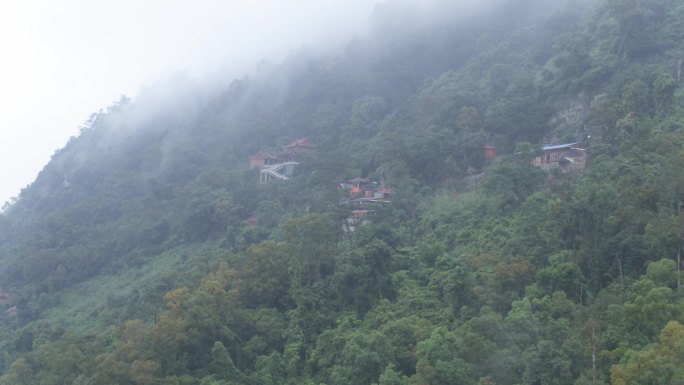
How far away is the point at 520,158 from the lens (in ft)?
87.3

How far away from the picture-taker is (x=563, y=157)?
87.6ft

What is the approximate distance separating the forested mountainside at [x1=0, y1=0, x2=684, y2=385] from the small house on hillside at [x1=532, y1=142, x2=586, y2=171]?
0.08 meters

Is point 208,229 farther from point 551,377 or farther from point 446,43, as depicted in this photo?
point 551,377

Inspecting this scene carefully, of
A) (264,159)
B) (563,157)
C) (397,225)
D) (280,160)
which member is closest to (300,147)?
(280,160)

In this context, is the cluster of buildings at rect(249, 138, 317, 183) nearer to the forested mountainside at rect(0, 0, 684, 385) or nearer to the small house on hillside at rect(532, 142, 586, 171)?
the forested mountainside at rect(0, 0, 684, 385)

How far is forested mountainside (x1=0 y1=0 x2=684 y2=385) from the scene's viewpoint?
18.5 meters

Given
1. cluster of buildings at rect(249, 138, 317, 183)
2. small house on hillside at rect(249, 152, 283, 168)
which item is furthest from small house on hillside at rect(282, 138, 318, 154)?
small house on hillside at rect(249, 152, 283, 168)

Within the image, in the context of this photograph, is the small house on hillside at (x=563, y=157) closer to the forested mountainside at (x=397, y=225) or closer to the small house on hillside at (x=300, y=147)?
the forested mountainside at (x=397, y=225)

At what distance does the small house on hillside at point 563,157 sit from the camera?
2622 cm

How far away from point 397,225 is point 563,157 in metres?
5.84

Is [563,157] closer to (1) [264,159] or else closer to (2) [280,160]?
(2) [280,160]

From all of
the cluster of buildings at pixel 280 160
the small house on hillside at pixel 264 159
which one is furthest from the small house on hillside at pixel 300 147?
the small house on hillside at pixel 264 159

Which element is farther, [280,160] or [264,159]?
[264,159]

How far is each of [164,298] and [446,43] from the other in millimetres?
23622
